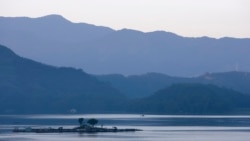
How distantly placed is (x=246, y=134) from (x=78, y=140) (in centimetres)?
2982

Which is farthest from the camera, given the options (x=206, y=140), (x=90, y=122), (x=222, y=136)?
(x=90, y=122)

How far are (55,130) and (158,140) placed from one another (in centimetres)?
3084

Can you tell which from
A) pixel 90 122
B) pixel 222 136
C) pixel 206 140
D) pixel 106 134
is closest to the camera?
pixel 206 140

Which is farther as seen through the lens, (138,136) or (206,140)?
(138,136)

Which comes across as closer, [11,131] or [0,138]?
[0,138]

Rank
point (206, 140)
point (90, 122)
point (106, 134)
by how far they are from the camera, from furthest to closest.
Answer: point (90, 122) → point (106, 134) → point (206, 140)

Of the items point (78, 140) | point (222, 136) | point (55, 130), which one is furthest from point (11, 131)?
point (222, 136)

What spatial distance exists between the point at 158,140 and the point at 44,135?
2462 centimetres

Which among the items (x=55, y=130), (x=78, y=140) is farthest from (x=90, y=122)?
(x=78, y=140)

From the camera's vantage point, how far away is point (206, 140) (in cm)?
13150

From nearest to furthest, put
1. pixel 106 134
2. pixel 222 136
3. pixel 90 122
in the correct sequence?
1. pixel 222 136
2. pixel 106 134
3. pixel 90 122

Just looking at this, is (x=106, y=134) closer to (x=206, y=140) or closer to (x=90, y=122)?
(x=90, y=122)

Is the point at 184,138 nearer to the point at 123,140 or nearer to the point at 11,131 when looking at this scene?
the point at 123,140

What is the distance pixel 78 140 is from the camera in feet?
439
